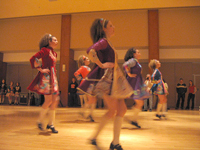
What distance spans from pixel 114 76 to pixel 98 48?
12.1 inches

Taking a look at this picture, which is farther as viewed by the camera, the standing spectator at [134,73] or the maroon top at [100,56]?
the standing spectator at [134,73]

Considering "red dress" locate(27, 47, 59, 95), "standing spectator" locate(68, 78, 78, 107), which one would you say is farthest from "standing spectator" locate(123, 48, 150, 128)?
"standing spectator" locate(68, 78, 78, 107)

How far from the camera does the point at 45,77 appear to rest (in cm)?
262

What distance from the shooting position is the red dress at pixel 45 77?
8.45 ft

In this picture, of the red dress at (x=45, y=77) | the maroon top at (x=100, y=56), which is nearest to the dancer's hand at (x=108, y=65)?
the maroon top at (x=100, y=56)

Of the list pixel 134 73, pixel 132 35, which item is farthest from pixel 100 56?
pixel 132 35

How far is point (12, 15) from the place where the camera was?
9.59 metres

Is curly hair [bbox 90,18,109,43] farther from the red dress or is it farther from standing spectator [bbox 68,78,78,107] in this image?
standing spectator [bbox 68,78,78,107]

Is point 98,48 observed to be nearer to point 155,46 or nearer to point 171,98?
point 155,46

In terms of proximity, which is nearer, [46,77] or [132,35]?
[46,77]

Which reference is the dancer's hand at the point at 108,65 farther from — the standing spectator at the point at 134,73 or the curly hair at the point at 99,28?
the standing spectator at the point at 134,73

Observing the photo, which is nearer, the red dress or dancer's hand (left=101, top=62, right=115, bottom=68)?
dancer's hand (left=101, top=62, right=115, bottom=68)

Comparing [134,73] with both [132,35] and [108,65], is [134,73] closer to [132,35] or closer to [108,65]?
[108,65]

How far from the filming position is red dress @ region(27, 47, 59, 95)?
2576 mm
